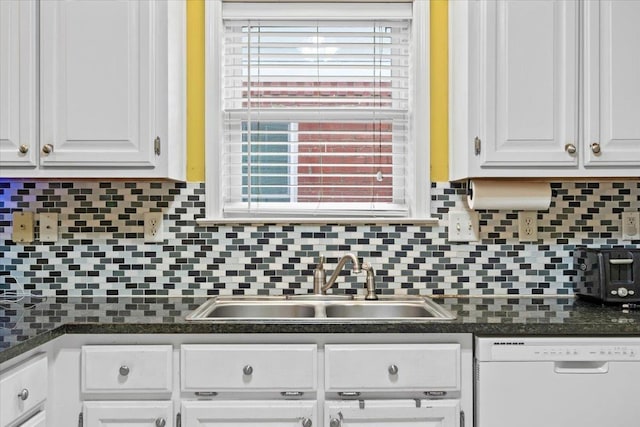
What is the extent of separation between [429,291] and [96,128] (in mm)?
1444

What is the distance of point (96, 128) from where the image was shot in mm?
2002

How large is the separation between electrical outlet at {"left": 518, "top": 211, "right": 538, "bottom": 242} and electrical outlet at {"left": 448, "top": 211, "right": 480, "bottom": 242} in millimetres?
182

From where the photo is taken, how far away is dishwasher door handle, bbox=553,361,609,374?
5.67ft

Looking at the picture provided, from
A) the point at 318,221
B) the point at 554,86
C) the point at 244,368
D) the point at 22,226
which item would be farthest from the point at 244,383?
the point at 554,86

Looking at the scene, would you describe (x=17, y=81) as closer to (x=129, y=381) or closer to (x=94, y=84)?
(x=94, y=84)

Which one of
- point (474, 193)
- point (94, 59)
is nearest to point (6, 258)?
point (94, 59)

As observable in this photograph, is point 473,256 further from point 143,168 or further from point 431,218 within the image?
point 143,168

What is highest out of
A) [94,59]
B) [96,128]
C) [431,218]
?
[94,59]

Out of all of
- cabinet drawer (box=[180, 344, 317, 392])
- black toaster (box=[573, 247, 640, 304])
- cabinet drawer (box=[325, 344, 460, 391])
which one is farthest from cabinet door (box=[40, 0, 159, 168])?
black toaster (box=[573, 247, 640, 304])

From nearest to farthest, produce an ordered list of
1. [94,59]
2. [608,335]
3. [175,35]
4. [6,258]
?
1. [608,335]
2. [94,59]
3. [175,35]
4. [6,258]

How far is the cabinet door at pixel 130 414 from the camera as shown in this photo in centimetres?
173

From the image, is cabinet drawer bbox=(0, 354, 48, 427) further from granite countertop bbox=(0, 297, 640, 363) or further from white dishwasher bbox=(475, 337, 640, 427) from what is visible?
white dishwasher bbox=(475, 337, 640, 427)

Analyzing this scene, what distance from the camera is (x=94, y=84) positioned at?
2.00m

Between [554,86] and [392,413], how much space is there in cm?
128
